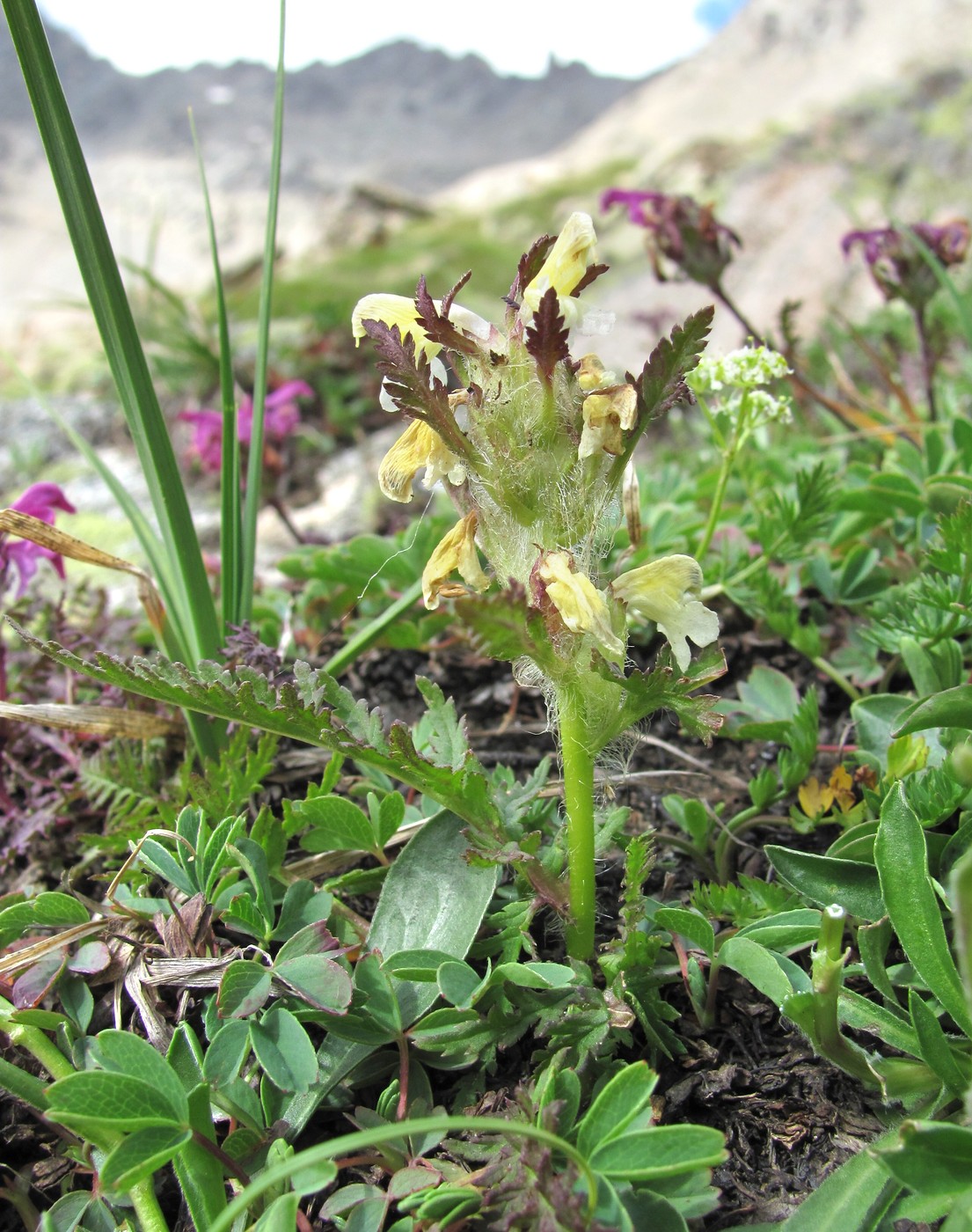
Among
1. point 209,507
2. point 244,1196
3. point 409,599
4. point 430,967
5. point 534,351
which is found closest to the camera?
point 244,1196

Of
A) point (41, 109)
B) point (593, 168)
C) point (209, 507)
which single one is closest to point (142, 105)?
point (593, 168)

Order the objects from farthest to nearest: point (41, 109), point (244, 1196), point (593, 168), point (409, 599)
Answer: point (593, 168) → point (409, 599) → point (41, 109) → point (244, 1196)

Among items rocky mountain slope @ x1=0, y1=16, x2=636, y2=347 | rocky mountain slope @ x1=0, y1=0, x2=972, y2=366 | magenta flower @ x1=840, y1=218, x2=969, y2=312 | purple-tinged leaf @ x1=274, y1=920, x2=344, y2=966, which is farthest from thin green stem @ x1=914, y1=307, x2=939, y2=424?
rocky mountain slope @ x1=0, y1=16, x2=636, y2=347

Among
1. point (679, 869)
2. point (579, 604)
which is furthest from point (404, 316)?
point (679, 869)

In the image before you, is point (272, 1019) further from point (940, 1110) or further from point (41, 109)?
point (41, 109)

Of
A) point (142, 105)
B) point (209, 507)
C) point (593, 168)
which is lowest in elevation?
point (209, 507)

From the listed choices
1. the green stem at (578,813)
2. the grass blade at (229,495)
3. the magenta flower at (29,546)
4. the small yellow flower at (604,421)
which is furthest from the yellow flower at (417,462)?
the magenta flower at (29,546)

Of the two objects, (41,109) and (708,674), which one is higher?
(41,109)
